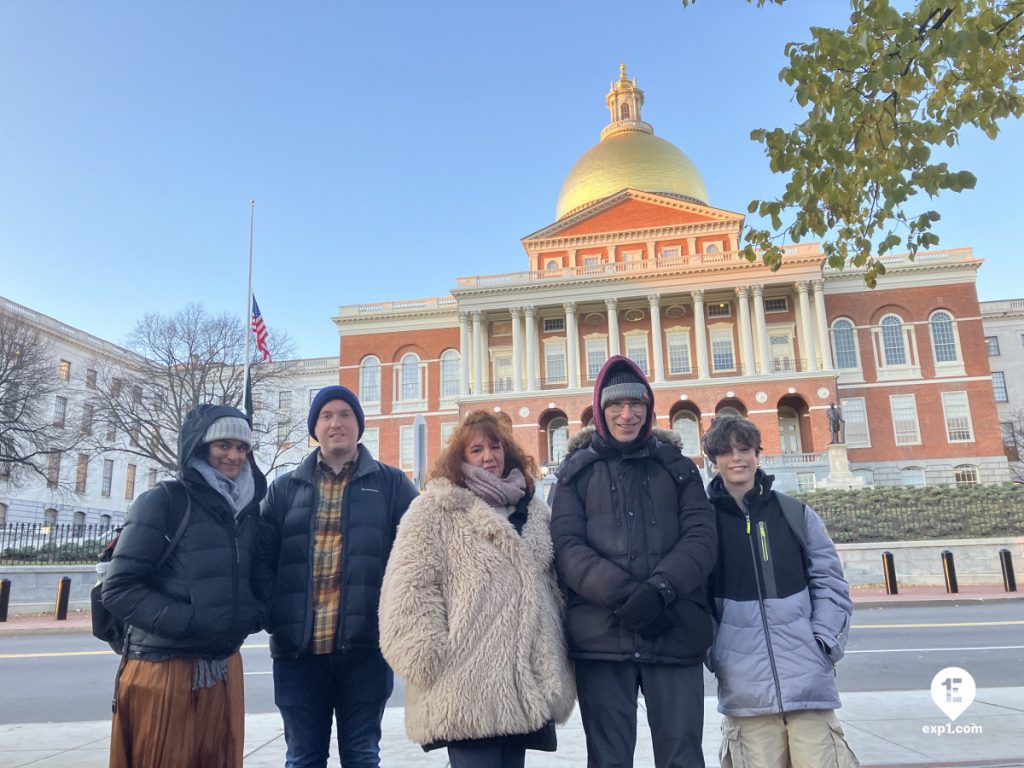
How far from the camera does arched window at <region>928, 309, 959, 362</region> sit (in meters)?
46.3

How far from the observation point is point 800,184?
5828mm

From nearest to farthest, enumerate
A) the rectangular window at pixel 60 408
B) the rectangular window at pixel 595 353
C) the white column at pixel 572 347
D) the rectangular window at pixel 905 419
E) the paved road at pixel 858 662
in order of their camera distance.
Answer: the paved road at pixel 858 662, the rectangular window at pixel 905 419, the rectangular window at pixel 60 408, the white column at pixel 572 347, the rectangular window at pixel 595 353

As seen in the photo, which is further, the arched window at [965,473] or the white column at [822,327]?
the white column at [822,327]

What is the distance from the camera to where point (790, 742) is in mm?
3625

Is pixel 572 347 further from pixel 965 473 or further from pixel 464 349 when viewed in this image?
pixel 965 473

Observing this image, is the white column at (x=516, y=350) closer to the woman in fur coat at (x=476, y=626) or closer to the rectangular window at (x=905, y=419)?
the rectangular window at (x=905, y=419)

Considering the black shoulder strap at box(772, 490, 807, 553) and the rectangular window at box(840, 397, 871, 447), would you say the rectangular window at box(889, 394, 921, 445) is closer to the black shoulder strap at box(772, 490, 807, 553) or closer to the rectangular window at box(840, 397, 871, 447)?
the rectangular window at box(840, 397, 871, 447)

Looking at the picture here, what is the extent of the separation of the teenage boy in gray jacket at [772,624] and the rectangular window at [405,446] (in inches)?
1945

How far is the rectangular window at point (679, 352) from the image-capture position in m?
48.8

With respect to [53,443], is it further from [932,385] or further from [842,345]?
[932,385]

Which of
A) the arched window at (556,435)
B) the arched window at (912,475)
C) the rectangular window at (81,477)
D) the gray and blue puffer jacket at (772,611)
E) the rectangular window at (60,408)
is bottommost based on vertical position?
Result: the gray and blue puffer jacket at (772,611)

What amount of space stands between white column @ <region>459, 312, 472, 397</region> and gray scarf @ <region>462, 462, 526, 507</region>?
45469 millimetres

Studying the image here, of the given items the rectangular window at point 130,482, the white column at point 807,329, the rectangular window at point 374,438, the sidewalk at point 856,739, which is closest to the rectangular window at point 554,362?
the rectangular window at point 374,438

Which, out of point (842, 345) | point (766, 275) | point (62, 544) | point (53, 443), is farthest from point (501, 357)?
point (62, 544)
